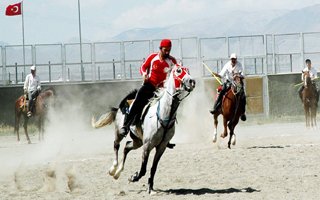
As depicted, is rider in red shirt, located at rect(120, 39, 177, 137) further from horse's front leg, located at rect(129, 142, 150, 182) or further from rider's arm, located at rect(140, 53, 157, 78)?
horse's front leg, located at rect(129, 142, 150, 182)

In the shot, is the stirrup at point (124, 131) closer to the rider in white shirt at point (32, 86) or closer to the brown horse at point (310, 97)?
the rider in white shirt at point (32, 86)

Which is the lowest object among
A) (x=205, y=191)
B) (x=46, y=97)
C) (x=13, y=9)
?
(x=205, y=191)

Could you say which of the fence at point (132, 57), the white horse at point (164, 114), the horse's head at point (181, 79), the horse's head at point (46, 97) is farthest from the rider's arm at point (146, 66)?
the fence at point (132, 57)

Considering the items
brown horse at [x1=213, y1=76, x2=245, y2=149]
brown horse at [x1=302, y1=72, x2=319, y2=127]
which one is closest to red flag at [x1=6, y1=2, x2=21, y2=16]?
brown horse at [x1=302, y1=72, x2=319, y2=127]

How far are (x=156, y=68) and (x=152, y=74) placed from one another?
188 millimetres

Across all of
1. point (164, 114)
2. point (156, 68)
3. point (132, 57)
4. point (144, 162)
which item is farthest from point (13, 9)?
point (164, 114)

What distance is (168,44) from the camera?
580 inches

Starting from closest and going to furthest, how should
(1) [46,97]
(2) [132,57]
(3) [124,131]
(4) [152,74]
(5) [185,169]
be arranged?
1. (4) [152,74]
2. (3) [124,131]
3. (5) [185,169]
4. (1) [46,97]
5. (2) [132,57]

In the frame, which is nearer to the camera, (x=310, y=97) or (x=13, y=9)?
(x=310, y=97)

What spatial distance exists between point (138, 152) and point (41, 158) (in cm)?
246

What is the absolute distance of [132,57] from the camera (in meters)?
41.4

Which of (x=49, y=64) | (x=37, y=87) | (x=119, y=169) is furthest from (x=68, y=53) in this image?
(x=119, y=169)

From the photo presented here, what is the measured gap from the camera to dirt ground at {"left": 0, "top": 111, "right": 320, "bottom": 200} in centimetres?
1444

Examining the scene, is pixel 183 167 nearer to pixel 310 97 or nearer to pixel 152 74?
pixel 152 74
